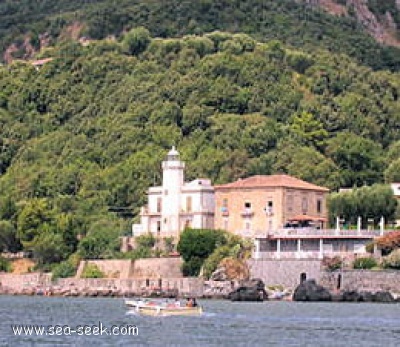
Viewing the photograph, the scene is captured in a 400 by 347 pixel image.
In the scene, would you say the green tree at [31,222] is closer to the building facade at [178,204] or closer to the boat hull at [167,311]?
the building facade at [178,204]

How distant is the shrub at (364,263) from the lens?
119 meters

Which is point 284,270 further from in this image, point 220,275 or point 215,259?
point 215,259

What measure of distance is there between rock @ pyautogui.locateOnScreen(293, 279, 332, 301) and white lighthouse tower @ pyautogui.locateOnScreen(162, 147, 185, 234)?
20.7 m

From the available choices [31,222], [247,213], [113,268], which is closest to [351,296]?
[247,213]

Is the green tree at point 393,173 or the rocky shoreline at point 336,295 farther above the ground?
the green tree at point 393,173

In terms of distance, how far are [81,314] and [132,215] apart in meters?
50.5

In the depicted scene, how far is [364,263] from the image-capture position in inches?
4690

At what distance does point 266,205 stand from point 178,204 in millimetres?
7644

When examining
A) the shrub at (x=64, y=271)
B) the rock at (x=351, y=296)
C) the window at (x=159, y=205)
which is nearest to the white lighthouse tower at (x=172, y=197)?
the window at (x=159, y=205)

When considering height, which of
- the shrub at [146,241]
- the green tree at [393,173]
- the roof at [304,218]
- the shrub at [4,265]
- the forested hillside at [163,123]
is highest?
the forested hillside at [163,123]

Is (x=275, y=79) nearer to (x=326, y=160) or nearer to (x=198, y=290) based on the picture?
(x=326, y=160)

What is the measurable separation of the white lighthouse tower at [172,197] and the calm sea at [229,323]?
21.3m


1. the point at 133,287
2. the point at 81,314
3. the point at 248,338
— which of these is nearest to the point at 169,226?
the point at 133,287

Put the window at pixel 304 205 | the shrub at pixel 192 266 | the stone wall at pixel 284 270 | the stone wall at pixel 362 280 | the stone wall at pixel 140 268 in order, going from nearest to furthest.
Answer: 1. the stone wall at pixel 362 280
2. the stone wall at pixel 284 270
3. the shrub at pixel 192 266
4. the stone wall at pixel 140 268
5. the window at pixel 304 205
